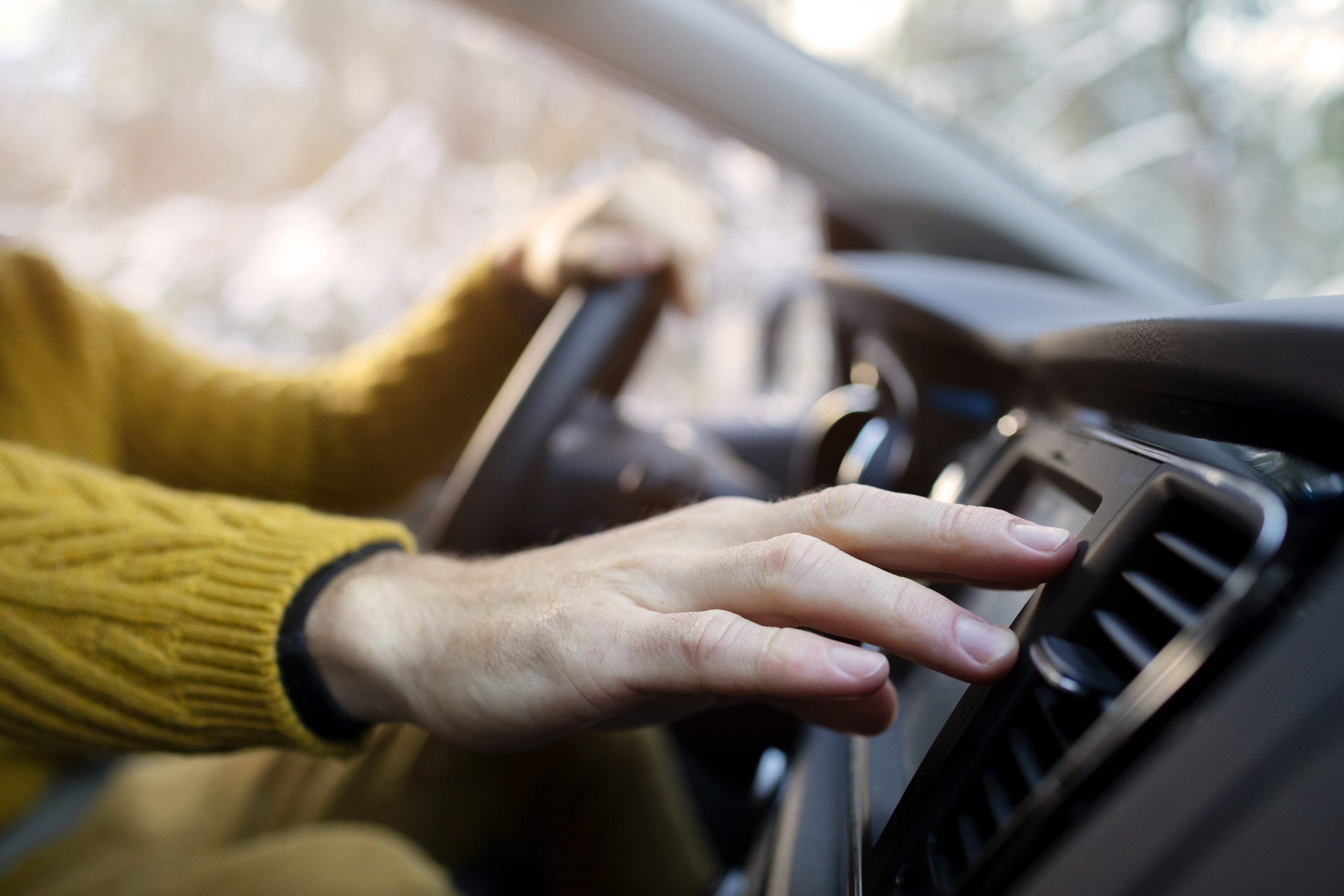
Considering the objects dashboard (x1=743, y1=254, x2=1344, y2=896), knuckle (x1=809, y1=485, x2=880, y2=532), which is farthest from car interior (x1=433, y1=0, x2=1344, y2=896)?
knuckle (x1=809, y1=485, x2=880, y2=532)

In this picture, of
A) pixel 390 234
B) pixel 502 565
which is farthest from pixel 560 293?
pixel 390 234

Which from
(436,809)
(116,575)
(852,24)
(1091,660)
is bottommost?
(436,809)

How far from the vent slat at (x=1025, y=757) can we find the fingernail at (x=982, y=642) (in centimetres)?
5

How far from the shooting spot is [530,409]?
87cm

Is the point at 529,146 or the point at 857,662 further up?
the point at 857,662

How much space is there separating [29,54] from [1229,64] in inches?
89.0

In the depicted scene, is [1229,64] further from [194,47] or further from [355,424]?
[194,47]

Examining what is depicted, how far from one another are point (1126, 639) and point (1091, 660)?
0.06 ft

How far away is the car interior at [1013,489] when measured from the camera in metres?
0.28

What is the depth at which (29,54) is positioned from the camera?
1714 millimetres

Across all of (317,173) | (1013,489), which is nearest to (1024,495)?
(1013,489)

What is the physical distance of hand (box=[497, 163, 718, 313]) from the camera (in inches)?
36.9

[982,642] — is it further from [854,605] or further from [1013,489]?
[1013,489]

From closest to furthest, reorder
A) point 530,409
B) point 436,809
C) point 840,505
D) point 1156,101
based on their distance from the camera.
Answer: point 840,505 < point 530,409 < point 436,809 < point 1156,101
